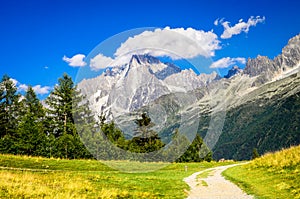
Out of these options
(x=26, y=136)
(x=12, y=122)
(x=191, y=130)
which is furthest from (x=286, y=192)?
(x=12, y=122)

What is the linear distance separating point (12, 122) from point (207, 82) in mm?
68204

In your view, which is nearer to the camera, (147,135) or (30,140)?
(147,135)

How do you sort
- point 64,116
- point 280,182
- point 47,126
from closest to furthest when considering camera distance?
point 280,182 < point 64,116 < point 47,126

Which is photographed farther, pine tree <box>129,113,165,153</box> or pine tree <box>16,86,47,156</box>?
pine tree <box>16,86,47,156</box>

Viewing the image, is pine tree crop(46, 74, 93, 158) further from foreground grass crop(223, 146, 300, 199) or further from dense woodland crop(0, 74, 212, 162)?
foreground grass crop(223, 146, 300, 199)

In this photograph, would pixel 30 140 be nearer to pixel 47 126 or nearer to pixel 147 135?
pixel 47 126

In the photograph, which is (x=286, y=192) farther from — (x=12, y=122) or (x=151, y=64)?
(x=12, y=122)

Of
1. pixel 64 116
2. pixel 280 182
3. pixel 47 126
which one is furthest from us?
pixel 47 126

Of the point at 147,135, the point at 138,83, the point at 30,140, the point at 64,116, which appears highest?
the point at 64,116

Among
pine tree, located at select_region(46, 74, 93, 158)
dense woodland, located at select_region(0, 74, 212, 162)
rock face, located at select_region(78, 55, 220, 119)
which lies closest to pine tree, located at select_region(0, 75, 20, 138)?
dense woodland, located at select_region(0, 74, 212, 162)

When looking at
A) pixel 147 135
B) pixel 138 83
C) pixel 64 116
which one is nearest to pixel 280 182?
pixel 147 135

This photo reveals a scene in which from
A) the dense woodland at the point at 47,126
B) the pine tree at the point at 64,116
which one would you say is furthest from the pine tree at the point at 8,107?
the pine tree at the point at 64,116

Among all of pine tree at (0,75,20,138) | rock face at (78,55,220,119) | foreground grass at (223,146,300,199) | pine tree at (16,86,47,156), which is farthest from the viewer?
pine tree at (0,75,20,138)

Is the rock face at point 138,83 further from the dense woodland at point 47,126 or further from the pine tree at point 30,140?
the pine tree at point 30,140
